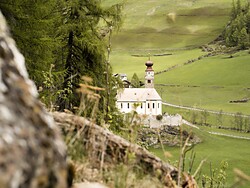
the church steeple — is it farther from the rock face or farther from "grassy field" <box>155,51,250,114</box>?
the rock face

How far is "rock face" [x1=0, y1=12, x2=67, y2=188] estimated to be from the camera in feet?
6.17

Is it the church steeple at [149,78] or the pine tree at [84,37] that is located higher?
the church steeple at [149,78]

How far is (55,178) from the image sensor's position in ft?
6.68

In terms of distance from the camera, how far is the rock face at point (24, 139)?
1.88 m

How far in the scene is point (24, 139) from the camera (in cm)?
200

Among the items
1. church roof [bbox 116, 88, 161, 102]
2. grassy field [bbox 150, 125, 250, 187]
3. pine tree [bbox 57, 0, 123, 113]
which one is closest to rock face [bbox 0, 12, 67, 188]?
pine tree [bbox 57, 0, 123, 113]

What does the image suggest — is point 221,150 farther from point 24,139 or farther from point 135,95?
point 24,139

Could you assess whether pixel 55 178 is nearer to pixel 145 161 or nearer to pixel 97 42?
pixel 145 161

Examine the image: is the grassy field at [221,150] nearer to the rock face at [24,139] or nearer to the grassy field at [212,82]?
the grassy field at [212,82]

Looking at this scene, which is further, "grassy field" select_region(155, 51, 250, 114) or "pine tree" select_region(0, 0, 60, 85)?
"grassy field" select_region(155, 51, 250, 114)

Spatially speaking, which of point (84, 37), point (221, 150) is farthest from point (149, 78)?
point (84, 37)

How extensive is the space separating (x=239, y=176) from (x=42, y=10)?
48.2 ft

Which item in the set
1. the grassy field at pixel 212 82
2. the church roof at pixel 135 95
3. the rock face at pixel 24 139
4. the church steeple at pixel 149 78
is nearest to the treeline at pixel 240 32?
the grassy field at pixel 212 82

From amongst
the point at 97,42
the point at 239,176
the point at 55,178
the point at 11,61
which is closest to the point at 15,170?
the point at 55,178
